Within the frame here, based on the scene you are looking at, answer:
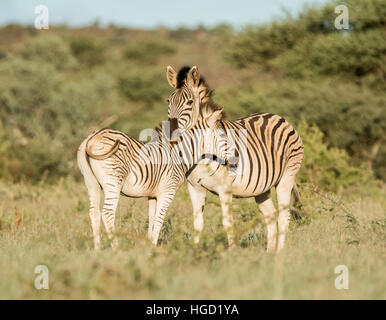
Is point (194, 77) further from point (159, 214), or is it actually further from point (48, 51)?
point (48, 51)

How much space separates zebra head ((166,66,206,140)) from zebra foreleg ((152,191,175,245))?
3.26 feet

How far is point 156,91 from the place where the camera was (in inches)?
1282

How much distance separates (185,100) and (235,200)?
3195mm

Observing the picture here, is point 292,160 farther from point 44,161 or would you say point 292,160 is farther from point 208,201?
point 44,161


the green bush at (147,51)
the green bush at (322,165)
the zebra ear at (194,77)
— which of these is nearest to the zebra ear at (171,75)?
the zebra ear at (194,77)

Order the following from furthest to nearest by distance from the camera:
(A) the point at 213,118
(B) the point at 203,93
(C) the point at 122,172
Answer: (C) the point at 122,172, (B) the point at 203,93, (A) the point at 213,118

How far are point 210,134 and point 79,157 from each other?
5.06 ft

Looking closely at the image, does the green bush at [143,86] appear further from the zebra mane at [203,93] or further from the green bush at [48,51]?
the zebra mane at [203,93]

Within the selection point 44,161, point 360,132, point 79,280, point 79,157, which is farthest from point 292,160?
point 360,132

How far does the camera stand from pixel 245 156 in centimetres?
564

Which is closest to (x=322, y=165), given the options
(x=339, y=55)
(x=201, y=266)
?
(x=339, y=55)

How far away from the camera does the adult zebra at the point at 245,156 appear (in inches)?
210

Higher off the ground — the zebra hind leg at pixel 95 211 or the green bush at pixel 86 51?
the green bush at pixel 86 51

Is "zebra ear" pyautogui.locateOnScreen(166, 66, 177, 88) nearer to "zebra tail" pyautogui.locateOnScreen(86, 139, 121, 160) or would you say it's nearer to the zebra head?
the zebra head
